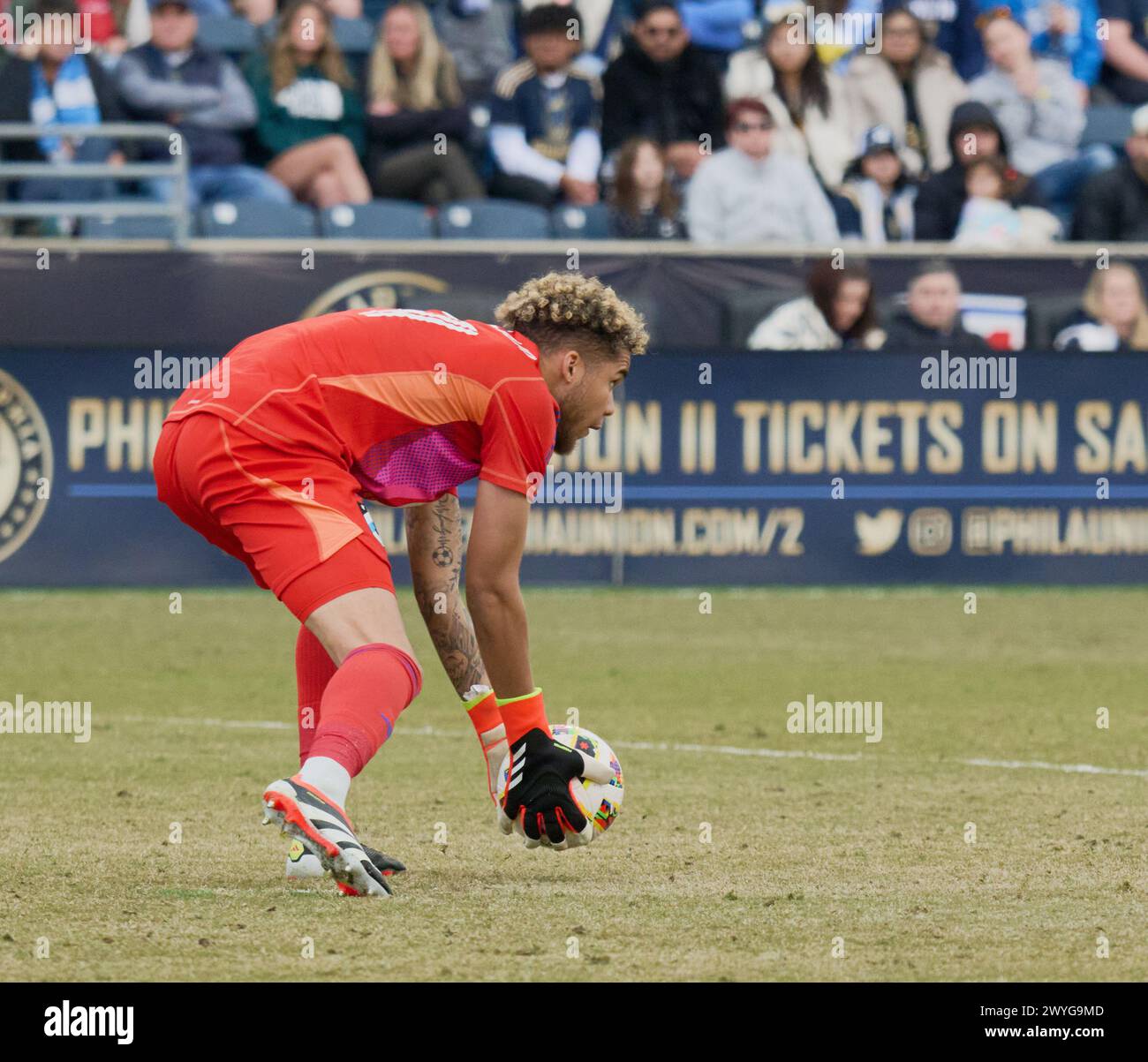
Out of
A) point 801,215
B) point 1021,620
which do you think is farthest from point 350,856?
point 801,215

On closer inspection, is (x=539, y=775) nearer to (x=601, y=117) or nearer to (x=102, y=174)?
(x=102, y=174)

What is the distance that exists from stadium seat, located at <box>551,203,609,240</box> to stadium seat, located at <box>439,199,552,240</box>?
97mm

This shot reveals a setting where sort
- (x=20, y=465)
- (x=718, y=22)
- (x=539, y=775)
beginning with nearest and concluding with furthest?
1. (x=539, y=775)
2. (x=20, y=465)
3. (x=718, y=22)

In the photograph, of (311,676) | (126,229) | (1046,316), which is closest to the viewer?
(311,676)

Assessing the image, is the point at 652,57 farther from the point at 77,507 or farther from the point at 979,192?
the point at 77,507

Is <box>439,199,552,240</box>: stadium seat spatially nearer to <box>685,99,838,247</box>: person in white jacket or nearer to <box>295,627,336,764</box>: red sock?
<box>685,99,838,247</box>: person in white jacket

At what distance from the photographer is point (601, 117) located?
57.3 feet

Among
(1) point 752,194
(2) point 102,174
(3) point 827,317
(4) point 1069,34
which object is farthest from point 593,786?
(4) point 1069,34

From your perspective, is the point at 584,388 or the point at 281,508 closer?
the point at 281,508

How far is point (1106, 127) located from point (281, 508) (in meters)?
15.1

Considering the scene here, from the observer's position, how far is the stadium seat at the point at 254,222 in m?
16.0

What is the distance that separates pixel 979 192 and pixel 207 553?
269 inches

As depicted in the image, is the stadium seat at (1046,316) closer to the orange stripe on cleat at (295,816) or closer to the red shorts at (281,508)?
the red shorts at (281,508)

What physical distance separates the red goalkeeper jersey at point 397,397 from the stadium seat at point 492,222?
10.7 m
